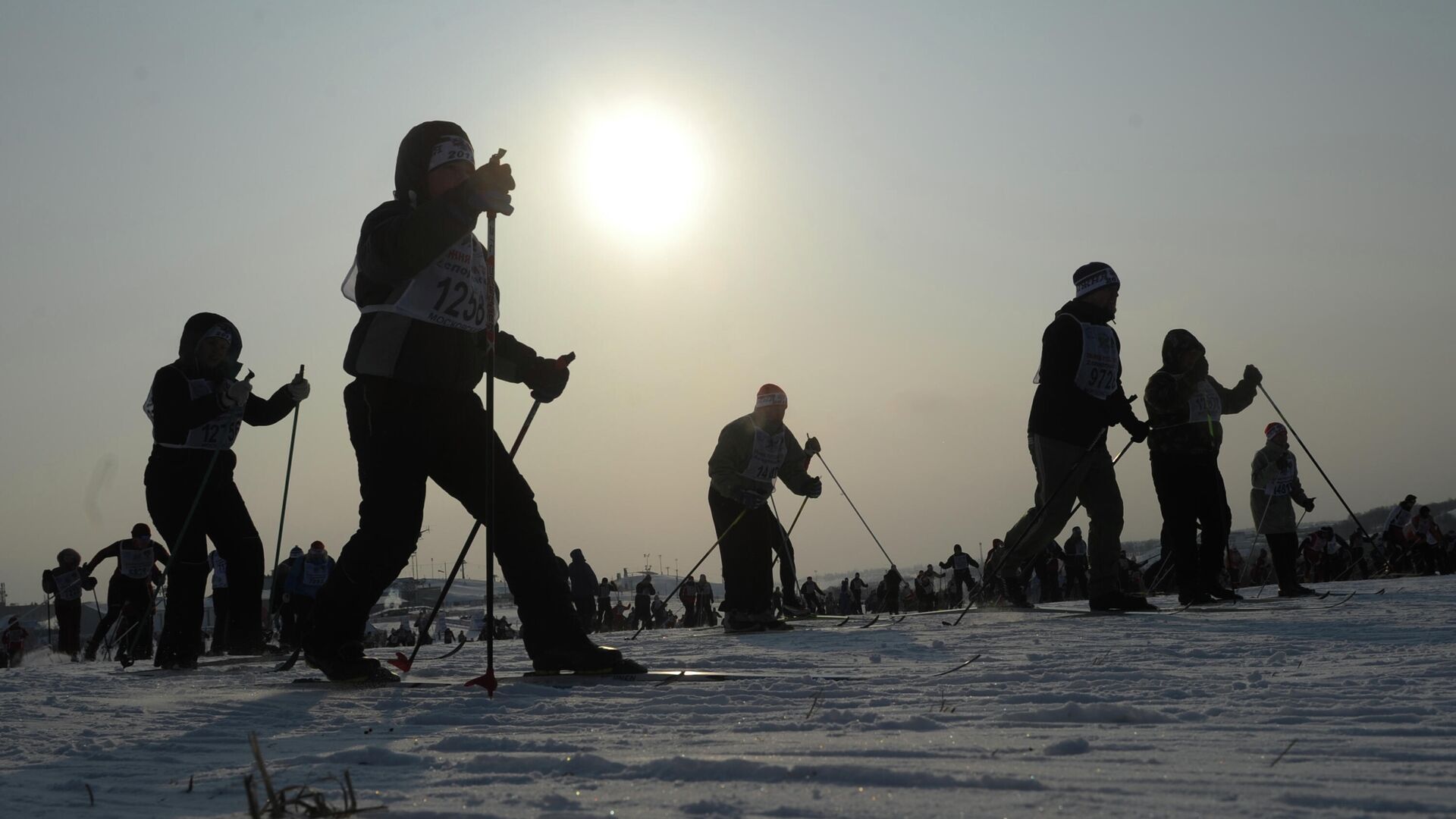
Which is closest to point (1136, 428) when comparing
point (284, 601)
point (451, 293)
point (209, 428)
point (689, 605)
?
point (451, 293)

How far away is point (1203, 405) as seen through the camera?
884 centimetres

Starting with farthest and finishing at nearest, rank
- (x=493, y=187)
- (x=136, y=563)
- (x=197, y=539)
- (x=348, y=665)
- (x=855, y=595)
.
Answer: (x=855, y=595) < (x=136, y=563) < (x=197, y=539) < (x=348, y=665) < (x=493, y=187)

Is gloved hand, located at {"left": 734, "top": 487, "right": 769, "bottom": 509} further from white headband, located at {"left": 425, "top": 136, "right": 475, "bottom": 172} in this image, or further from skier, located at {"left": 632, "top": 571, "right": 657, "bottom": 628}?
skier, located at {"left": 632, "top": 571, "right": 657, "bottom": 628}

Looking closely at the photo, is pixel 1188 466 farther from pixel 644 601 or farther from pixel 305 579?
pixel 644 601

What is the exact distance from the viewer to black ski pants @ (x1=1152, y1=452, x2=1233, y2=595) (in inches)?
342

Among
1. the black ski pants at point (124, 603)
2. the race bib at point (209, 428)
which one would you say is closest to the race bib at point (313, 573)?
the black ski pants at point (124, 603)

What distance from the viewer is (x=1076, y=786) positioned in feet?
6.61

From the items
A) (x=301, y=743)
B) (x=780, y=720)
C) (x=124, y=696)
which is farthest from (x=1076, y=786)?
(x=124, y=696)

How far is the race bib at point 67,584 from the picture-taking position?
1369 cm

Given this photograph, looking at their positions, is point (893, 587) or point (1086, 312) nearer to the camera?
point (1086, 312)

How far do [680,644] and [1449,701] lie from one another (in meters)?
4.76

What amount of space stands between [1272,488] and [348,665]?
8716mm

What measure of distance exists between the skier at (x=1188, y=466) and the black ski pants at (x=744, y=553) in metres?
2.77

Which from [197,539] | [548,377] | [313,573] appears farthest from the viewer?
[313,573]
